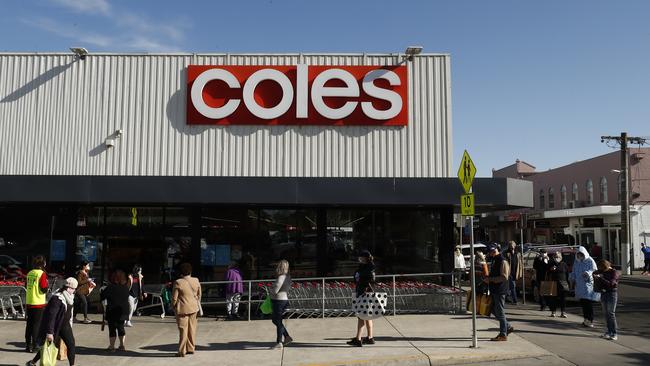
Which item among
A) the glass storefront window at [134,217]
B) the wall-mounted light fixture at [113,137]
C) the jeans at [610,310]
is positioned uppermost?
the wall-mounted light fixture at [113,137]

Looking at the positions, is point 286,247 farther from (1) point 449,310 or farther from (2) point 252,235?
(1) point 449,310

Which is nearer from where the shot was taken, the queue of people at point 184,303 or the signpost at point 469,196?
the queue of people at point 184,303

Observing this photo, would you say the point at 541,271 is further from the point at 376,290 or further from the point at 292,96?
the point at 292,96

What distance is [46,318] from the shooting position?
7805mm

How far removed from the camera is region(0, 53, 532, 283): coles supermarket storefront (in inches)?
545

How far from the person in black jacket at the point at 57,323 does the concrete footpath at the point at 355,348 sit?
0.58 m

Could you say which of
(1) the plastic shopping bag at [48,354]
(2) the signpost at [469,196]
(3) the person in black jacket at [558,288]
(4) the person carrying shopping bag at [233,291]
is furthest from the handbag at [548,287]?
(1) the plastic shopping bag at [48,354]

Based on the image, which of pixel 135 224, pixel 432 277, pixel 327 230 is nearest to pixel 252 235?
pixel 327 230

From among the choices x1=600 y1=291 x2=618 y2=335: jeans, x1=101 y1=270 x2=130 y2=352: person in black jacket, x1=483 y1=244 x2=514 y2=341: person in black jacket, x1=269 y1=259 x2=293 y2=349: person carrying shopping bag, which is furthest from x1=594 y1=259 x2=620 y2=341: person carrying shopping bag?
x1=101 y1=270 x2=130 y2=352: person in black jacket

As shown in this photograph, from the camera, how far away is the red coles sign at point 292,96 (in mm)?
13805

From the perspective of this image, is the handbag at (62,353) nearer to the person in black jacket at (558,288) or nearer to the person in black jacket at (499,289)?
the person in black jacket at (499,289)

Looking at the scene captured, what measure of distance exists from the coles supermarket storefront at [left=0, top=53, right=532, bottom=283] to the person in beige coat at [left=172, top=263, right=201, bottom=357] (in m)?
4.65

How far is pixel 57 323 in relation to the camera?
793 centimetres

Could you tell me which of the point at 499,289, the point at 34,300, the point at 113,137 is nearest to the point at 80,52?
the point at 113,137
